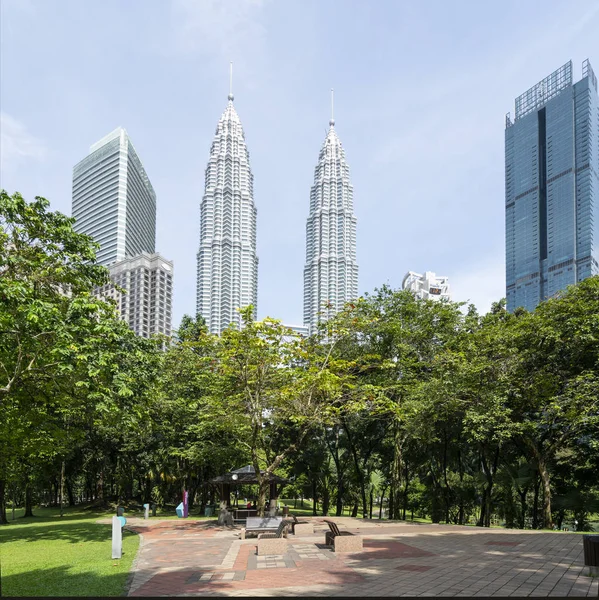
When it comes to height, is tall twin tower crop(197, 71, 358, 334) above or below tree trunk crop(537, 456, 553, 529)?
above

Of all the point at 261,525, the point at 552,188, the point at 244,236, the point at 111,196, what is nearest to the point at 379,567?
the point at 261,525

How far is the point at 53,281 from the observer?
15.8 meters

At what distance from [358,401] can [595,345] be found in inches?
371

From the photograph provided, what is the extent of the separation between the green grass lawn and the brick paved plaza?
55cm

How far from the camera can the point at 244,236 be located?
157 meters

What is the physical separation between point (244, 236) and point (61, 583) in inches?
5860

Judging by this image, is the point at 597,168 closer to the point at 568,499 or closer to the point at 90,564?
the point at 568,499

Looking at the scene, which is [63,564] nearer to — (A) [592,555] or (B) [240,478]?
(A) [592,555]

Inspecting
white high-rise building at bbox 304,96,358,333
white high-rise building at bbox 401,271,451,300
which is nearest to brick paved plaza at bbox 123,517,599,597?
white high-rise building at bbox 304,96,358,333

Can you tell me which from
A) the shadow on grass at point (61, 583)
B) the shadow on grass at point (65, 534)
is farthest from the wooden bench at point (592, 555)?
the shadow on grass at point (65, 534)

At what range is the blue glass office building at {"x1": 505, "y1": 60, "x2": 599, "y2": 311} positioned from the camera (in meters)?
140

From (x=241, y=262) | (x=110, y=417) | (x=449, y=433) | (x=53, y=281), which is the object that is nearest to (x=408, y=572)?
(x=110, y=417)

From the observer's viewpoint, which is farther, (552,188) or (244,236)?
(244,236)

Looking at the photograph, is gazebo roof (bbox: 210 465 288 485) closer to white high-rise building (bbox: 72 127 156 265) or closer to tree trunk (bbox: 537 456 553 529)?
tree trunk (bbox: 537 456 553 529)
